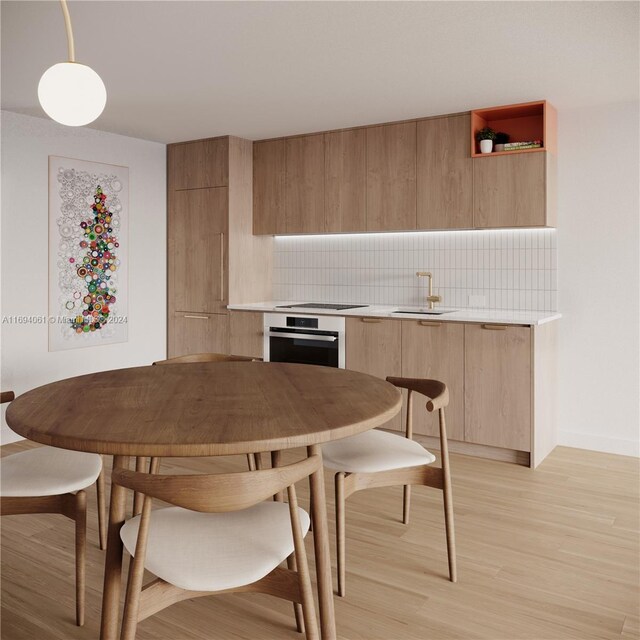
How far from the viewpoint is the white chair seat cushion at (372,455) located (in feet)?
8.14

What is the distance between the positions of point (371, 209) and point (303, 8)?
92.5 inches

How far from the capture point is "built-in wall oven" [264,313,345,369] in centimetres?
483

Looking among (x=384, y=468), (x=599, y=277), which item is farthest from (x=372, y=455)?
(x=599, y=277)

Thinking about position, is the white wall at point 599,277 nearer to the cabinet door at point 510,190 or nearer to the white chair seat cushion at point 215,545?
the cabinet door at point 510,190

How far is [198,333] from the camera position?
224 inches

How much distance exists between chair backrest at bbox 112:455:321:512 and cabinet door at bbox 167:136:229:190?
4284 millimetres

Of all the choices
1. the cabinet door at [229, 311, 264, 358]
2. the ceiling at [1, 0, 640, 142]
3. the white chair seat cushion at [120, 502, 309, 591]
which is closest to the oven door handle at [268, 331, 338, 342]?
the cabinet door at [229, 311, 264, 358]

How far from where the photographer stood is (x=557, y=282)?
458 cm

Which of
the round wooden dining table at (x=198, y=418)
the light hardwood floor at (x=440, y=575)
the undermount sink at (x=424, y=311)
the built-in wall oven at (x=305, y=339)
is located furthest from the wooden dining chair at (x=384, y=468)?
the built-in wall oven at (x=305, y=339)

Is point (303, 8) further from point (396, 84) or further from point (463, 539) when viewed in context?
point (463, 539)

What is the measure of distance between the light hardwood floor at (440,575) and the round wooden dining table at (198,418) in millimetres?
572

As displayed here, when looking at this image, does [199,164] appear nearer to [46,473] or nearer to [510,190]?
[510,190]

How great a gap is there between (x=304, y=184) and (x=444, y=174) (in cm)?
130

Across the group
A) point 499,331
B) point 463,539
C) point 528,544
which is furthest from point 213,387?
point 499,331
